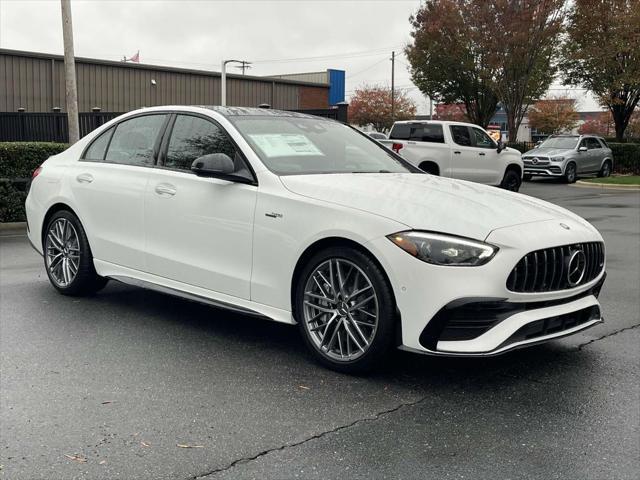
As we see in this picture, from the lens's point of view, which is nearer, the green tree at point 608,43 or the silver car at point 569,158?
the silver car at point 569,158

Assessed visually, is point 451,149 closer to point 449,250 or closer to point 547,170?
point 547,170

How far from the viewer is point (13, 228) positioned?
1192 cm

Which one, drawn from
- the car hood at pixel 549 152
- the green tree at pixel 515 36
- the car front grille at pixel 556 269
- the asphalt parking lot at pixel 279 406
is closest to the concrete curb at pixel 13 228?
the asphalt parking lot at pixel 279 406

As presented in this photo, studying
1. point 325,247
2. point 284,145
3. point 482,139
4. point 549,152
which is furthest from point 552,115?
point 325,247

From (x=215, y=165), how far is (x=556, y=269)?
2.25 metres

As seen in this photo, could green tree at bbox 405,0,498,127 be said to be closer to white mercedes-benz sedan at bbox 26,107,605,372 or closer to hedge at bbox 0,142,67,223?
hedge at bbox 0,142,67,223

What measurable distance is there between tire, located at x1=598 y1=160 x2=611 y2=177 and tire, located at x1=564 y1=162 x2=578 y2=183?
7.89 ft

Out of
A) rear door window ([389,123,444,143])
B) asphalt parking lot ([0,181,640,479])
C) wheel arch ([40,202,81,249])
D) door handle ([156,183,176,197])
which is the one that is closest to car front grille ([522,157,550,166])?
rear door window ([389,123,444,143])

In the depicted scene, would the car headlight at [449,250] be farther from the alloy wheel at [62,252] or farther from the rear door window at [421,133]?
the rear door window at [421,133]

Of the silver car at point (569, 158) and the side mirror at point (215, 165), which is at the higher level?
the side mirror at point (215, 165)

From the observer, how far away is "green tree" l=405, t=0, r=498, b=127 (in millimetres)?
30156

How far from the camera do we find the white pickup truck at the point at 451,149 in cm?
1917

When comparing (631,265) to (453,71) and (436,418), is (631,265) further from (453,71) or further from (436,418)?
(453,71)

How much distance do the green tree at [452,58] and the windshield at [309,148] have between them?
25304 millimetres
